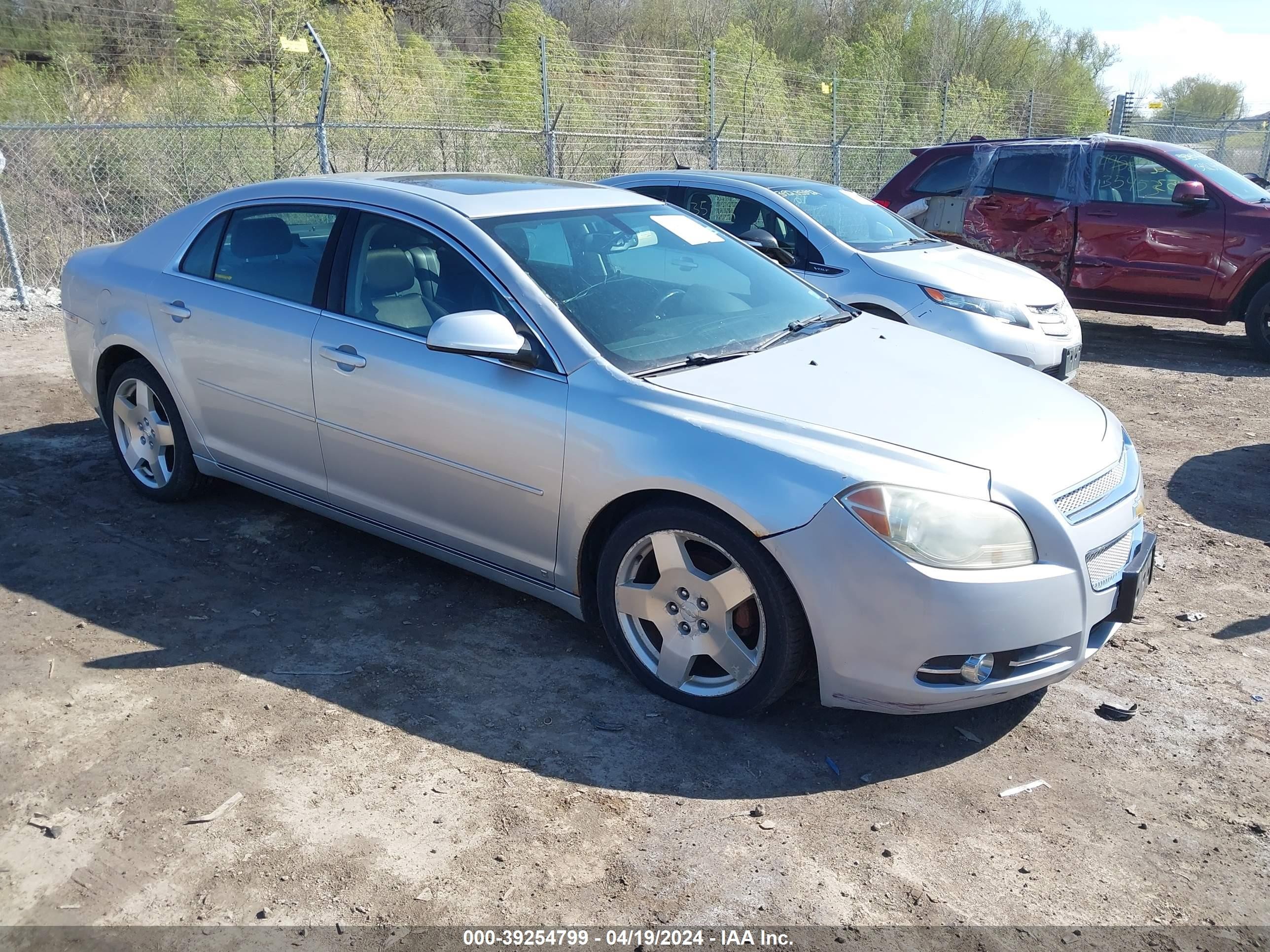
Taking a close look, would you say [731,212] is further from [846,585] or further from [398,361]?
[846,585]

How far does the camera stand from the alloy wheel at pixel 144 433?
504 cm

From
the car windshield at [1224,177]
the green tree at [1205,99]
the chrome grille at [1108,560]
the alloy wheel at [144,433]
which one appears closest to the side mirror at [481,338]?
the chrome grille at [1108,560]

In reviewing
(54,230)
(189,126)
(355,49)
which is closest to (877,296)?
(189,126)

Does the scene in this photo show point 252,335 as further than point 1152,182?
No

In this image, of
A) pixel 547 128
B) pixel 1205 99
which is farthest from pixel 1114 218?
pixel 1205 99

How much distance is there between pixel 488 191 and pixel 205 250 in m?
1.46

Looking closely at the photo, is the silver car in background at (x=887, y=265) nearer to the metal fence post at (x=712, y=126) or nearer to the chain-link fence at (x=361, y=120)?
the chain-link fence at (x=361, y=120)

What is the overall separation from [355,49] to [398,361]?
60.3ft

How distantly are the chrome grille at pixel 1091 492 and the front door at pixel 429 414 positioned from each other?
1.60 meters

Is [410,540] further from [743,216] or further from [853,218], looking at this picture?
[853,218]

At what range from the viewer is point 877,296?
6973 millimetres

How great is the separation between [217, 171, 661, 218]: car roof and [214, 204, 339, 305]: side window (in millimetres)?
150

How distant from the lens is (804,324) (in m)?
4.17

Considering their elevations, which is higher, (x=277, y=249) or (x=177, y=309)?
(x=277, y=249)
